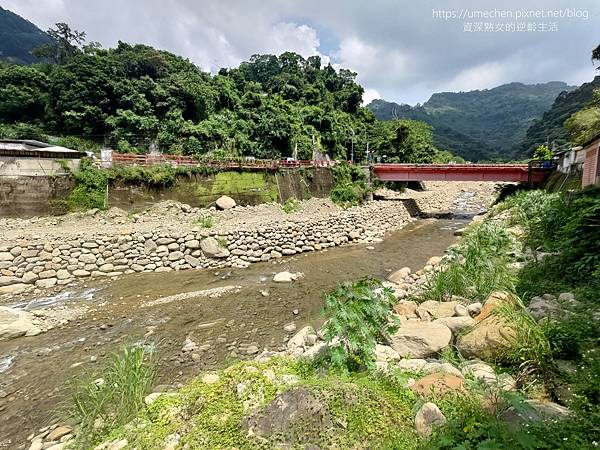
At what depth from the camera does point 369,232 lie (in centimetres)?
2069

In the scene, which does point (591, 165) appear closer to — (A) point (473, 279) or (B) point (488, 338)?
(A) point (473, 279)

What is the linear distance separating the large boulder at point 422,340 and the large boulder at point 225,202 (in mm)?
16877

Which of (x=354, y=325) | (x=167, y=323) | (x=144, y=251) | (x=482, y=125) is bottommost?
(x=167, y=323)

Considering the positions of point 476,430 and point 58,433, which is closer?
point 476,430

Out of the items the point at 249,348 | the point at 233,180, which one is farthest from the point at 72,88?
A: the point at 249,348

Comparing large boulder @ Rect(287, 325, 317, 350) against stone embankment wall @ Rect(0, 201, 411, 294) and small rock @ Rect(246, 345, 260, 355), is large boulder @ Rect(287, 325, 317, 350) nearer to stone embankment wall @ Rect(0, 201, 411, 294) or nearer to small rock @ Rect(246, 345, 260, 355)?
small rock @ Rect(246, 345, 260, 355)

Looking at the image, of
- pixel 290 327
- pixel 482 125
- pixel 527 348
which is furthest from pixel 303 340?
pixel 482 125

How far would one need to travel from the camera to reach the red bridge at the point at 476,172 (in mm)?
25578

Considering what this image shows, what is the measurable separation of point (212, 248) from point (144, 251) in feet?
9.38

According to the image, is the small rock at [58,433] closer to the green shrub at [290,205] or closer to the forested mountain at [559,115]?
the green shrub at [290,205]

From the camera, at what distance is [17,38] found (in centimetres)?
11788

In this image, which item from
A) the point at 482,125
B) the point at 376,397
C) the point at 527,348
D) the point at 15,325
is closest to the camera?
the point at 376,397

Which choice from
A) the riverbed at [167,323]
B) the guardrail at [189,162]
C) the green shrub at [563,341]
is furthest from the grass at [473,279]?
the guardrail at [189,162]

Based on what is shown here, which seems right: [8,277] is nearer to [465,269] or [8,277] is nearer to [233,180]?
[233,180]
